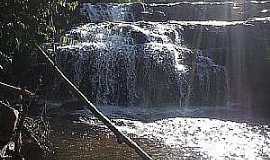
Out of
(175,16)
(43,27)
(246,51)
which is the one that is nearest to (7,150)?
(43,27)

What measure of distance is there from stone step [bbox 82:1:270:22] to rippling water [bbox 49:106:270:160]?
29.0 feet

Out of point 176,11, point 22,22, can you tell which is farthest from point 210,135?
point 176,11

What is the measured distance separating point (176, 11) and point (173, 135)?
554 inches

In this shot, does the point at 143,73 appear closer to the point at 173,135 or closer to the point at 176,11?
the point at 173,135

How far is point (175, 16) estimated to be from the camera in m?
25.6

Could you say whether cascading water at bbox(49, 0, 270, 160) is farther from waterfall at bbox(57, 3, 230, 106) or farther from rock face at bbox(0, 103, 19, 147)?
rock face at bbox(0, 103, 19, 147)

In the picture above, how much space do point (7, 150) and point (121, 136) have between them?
250 cm

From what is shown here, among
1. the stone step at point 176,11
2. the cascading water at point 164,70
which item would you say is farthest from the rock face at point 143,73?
the stone step at point 176,11

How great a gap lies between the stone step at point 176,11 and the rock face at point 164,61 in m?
3.63

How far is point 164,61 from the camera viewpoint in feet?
62.2

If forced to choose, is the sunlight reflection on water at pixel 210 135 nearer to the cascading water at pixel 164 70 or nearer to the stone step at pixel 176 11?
the cascading water at pixel 164 70

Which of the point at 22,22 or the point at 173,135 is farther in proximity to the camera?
the point at 173,135

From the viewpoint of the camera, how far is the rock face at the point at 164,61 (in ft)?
60.8

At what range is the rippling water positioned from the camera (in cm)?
1094
